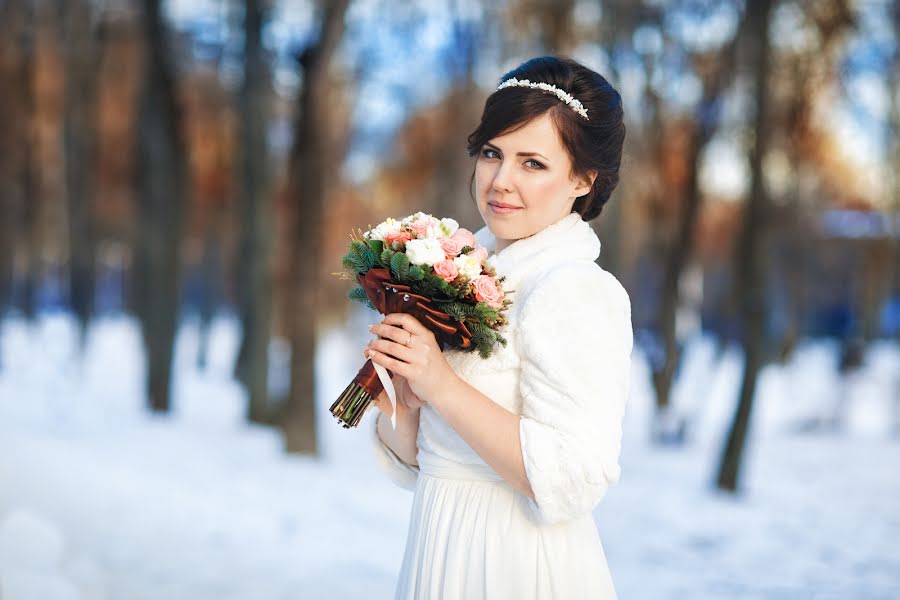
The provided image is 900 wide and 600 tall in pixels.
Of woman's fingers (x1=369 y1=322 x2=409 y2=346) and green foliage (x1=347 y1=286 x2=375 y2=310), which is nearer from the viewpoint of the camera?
woman's fingers (x1=369 y1=322 x2=409 y2=346)

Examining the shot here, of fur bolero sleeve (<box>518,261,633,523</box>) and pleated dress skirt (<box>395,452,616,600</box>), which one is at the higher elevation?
fur bolero sleeve (<box>518,261,633,523</box>)

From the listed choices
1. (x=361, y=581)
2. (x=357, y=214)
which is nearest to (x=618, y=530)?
(x=361, y=581)

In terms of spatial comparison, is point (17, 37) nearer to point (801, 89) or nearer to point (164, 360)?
point (164, 360)

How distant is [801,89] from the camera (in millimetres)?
12539

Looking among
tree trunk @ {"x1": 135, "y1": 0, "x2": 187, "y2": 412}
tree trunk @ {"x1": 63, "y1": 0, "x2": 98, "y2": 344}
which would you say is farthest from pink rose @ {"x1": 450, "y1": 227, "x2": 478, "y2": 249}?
tree trunk @ {"x1": 63, "y1": 0, "x2": 98, "y2": 344}

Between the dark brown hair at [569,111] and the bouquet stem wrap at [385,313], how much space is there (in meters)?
Result: 0.47

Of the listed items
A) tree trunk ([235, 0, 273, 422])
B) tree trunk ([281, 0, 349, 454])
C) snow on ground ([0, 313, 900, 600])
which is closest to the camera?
snow on ground ([0, 313, 900, 600])

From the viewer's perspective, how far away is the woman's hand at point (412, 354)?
77.7 inches

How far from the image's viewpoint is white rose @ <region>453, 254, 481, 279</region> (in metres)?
2.00

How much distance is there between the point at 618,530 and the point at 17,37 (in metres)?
13.6

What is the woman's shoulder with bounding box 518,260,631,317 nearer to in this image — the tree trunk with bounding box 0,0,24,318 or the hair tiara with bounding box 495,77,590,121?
the hair tiara with bounding box 495,77,590,121

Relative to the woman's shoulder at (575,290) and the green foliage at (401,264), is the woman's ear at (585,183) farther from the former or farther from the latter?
the green foliage at (401,264)

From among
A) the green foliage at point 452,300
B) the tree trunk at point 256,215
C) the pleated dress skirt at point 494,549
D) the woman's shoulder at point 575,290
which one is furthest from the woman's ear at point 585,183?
the tree trunk at point 256,215

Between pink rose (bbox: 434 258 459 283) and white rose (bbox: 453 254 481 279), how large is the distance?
1cm
